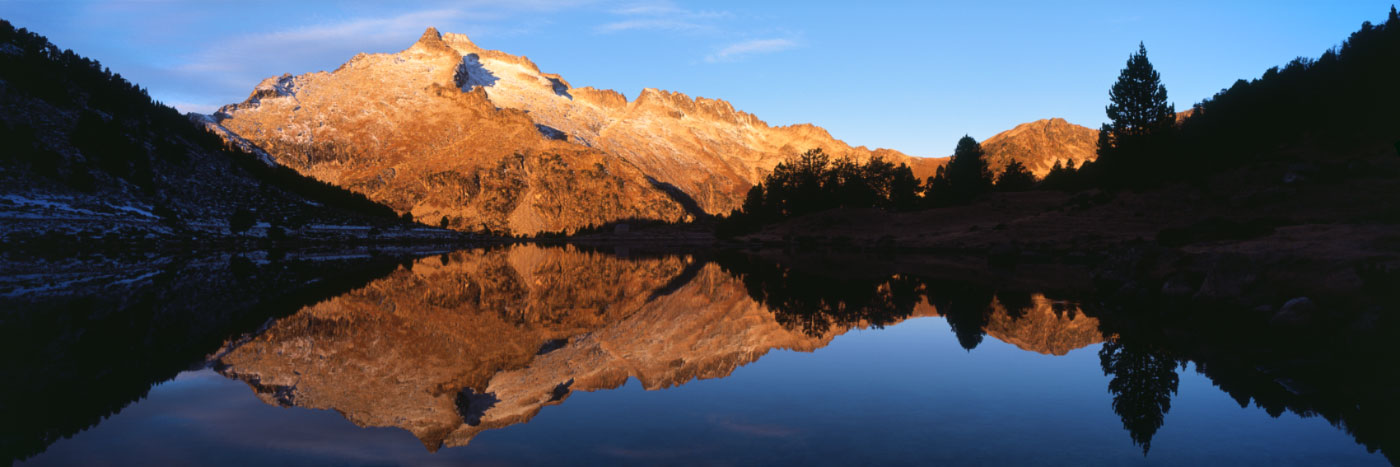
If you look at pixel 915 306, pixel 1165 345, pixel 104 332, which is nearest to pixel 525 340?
pixel 104 332

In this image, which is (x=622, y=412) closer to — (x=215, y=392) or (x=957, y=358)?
(x=215, y=392)

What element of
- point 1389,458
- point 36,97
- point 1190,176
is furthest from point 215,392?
point 36,97

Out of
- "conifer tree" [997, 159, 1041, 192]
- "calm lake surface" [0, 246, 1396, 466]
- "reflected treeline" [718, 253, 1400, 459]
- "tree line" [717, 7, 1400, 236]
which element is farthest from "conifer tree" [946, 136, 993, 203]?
"calm lake surface" [0, 246, 1396, 466]

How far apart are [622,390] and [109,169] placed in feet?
334

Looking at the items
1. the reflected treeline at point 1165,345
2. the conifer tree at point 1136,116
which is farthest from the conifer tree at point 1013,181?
the reflected treeline at point 1165,345

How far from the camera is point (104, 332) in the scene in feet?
59.4

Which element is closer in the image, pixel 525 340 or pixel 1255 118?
pixel 525 340

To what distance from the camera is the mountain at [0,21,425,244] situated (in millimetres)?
68312

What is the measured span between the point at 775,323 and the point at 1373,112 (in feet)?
212

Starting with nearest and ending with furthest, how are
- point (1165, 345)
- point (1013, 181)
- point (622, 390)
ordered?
point (622, 390)
point (1165, 345)
point (1013, 181)

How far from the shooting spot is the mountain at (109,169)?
68312mm

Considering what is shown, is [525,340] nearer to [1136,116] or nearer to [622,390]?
[622,390]

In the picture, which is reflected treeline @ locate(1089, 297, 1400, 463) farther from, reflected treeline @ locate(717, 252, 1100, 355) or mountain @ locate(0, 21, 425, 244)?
mountain @ locate(0, 21, 425, 244)

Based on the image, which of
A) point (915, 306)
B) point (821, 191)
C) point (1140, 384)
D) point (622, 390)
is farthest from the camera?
point (821, 191)
